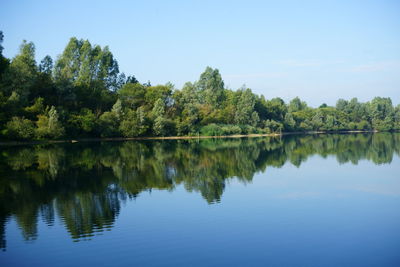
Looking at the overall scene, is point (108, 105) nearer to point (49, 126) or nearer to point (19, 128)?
point (49, 126)

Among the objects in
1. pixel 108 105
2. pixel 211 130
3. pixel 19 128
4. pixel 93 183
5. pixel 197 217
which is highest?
pixel 108 105

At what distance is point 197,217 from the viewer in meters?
13.5

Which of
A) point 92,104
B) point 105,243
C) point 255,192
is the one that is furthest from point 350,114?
point 105,243

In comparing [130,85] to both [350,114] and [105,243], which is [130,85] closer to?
[105,243]

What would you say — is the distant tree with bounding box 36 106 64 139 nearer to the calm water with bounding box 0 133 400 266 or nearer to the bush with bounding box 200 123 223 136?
the calm water with bounding box 0 133 400 266

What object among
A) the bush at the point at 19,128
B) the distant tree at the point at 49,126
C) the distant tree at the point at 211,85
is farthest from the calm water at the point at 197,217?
the distant tree at the point at 211,85

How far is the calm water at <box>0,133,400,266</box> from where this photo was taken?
979 centimetres

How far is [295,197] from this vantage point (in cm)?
1708

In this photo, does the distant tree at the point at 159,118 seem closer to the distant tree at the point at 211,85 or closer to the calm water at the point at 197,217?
the distant tree at the point at 211,85

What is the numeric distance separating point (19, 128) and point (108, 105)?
22708 mm

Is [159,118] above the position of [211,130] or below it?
above

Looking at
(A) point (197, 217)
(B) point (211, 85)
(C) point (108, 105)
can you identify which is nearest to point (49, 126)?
(C) point (108, 105)

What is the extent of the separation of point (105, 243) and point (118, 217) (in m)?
2.82

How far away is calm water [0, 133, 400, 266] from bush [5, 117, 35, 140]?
2435 centimetres
